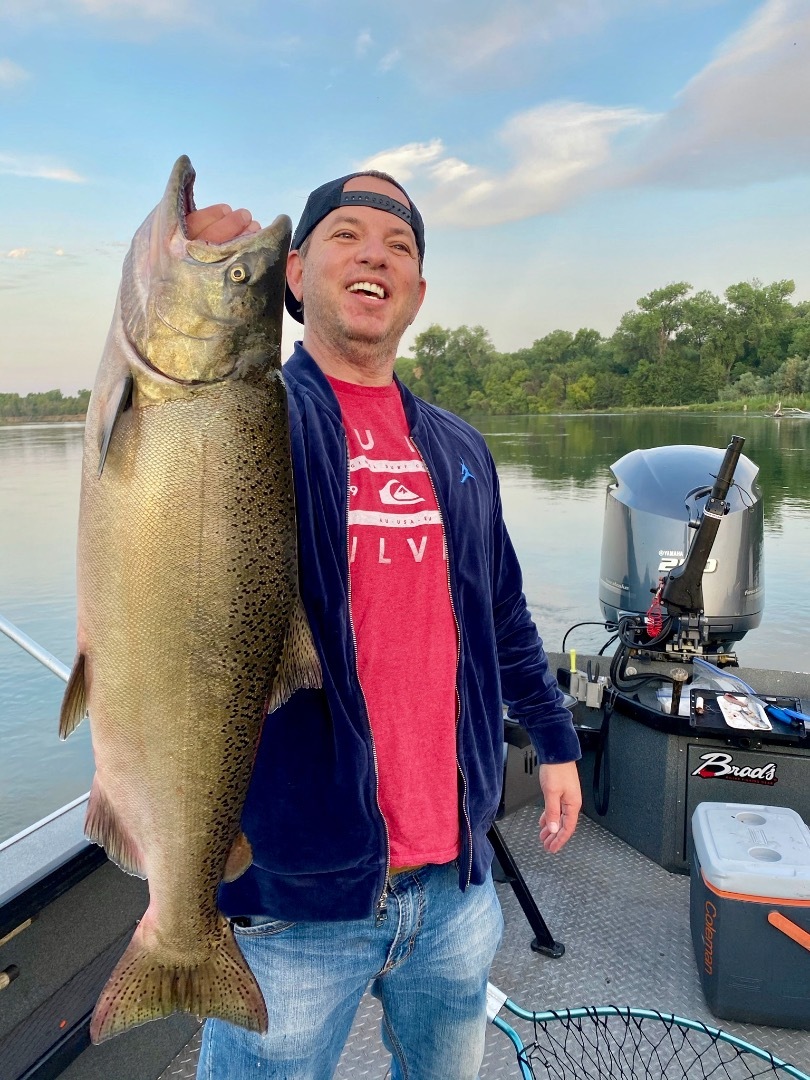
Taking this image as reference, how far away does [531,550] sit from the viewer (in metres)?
13.9

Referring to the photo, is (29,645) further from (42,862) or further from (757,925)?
(757,925)

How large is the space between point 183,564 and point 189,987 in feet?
2.38

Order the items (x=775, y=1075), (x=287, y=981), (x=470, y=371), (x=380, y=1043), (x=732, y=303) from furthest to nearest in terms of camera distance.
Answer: (x=732, y=303), (x=470, y=371), (x=380, y=1043), (x=775, y=1075), (x=287, y=981)

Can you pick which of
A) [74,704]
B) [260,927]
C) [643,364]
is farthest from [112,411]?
[643,364]

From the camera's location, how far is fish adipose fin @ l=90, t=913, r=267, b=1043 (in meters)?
1.19

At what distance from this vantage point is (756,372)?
1814 cm

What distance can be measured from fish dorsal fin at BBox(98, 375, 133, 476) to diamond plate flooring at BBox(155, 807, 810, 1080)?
2.02 m

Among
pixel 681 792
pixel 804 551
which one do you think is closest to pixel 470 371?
pixel 804 551

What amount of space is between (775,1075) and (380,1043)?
1.19m

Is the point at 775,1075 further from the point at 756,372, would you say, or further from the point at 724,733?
the point at 756,372

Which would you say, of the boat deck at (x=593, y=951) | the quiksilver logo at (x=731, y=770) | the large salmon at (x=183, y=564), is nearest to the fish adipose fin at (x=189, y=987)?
the large salmon at (x=183, y=564)

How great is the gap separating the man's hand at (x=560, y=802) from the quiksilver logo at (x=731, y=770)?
1435 mm

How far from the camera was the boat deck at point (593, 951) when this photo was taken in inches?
90.7

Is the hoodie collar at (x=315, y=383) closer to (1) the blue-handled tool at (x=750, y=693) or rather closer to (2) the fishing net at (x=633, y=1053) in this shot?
(2) the fishing net at (x=633, y=1053)
